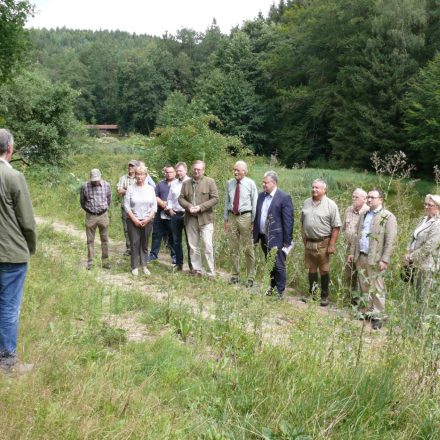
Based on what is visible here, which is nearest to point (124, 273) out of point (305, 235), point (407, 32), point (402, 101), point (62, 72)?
point (305, 235)

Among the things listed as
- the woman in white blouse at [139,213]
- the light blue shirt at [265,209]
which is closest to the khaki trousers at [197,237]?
the woman in white blouse at [139,213]

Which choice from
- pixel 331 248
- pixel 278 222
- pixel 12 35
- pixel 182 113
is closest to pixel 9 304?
pixel 278 222

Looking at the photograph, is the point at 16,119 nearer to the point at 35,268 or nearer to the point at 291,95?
the point at 35,268

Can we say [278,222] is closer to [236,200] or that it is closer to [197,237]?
[236,200]

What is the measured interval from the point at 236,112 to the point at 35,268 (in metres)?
42.3

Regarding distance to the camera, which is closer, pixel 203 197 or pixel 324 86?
pixel 203 197

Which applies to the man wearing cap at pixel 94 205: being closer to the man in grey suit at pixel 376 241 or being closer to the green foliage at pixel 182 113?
the man in grey suit at pixel 376 241

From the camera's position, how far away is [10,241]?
3.81 meters

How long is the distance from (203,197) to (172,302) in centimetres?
291

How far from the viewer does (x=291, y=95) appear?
4481 centimetres

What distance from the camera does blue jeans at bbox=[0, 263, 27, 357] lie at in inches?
149

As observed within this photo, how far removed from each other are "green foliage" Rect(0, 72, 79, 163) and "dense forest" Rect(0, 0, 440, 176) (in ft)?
0.26

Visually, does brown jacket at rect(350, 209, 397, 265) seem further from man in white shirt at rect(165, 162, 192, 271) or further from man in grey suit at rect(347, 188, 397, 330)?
man in white shirt at rect(165, 162, 192, 271)

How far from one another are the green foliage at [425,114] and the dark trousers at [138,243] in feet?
79.4
